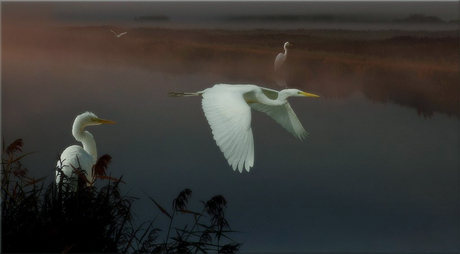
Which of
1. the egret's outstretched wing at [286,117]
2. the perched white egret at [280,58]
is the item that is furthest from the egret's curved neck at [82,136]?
the perched white egret at [280,58]

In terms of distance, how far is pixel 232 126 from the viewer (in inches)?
136

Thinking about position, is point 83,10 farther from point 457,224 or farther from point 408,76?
point 457,224

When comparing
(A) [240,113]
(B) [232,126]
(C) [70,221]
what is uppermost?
(A) [240,113]

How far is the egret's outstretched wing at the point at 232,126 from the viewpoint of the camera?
330 centimetres

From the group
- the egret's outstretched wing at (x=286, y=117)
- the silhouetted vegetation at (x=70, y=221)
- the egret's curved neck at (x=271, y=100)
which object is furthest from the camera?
the egret's outstretched wing at (x=286, y=117)

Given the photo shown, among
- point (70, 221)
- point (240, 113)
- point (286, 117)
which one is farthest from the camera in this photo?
point (286, 117)

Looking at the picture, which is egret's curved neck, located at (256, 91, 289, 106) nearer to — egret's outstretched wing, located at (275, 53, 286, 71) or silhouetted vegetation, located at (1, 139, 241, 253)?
egret's outstretched wing, located at (275, 53, 286, 71)

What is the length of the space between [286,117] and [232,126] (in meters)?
0.80

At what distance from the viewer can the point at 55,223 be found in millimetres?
3312

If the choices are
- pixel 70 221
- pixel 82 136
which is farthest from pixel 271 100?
pixel 70 221

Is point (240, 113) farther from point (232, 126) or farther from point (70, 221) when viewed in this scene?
point (70, 221)

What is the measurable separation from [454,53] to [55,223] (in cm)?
259

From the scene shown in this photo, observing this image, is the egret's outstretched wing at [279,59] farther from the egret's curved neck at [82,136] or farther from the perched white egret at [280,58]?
the egret's curved neck at [82,136]

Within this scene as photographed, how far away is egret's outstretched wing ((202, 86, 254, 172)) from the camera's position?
10.8ft
